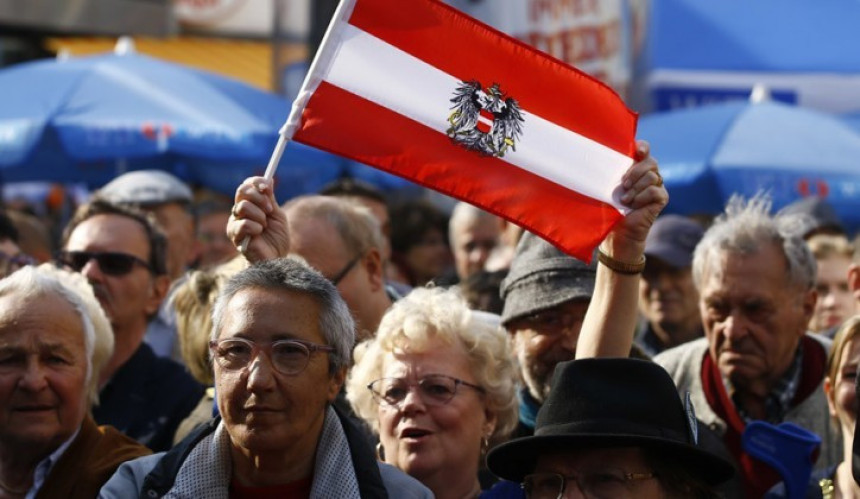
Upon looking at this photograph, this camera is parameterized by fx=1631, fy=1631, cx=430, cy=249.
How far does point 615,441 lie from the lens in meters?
4.18

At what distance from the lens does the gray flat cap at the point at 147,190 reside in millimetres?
8781

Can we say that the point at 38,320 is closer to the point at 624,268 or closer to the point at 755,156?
the point at 624,268

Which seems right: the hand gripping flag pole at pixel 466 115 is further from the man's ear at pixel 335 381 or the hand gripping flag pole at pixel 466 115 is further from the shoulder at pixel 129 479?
the shoulder at pixel 129 479

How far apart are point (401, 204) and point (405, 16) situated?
17.5ft

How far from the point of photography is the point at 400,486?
4438mm

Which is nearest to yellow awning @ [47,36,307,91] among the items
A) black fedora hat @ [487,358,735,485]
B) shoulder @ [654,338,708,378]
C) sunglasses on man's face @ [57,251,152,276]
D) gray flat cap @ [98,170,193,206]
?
gray flat cap @ [98,170,193,206]

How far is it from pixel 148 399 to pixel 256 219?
67.5 inches

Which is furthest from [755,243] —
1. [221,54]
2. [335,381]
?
[221,54]

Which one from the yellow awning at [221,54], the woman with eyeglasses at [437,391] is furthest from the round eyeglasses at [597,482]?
the yellow awning at [221,54]

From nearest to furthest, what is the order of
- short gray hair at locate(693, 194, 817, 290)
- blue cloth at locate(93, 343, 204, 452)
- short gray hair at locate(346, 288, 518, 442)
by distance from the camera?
short gray hair at locate(346, 288, 518, 442) < blue cloth at locate(93, 343, 204, 452) < short gray hair at locate(693, 194, 817, 290)

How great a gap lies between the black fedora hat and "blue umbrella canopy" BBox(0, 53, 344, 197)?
20.3ft

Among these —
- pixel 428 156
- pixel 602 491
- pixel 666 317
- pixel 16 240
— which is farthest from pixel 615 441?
pixel 16 240

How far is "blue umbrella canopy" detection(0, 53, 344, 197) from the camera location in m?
10.2

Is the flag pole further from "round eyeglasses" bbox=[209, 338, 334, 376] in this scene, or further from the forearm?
the forearm
